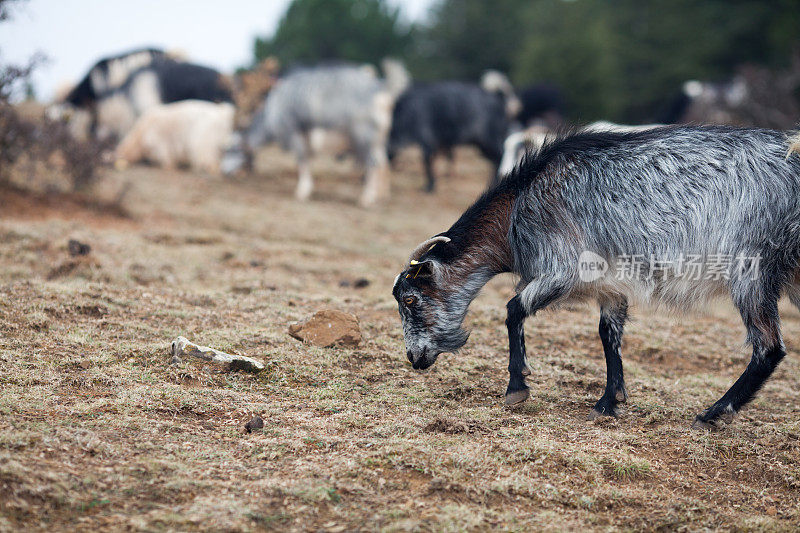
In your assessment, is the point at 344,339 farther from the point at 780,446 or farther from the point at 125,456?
the point at 780,446

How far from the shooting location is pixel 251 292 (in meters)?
6.91

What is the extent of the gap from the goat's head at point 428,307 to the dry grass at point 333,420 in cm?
27

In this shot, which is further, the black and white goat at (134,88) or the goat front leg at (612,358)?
the black and white goat at (134,88)

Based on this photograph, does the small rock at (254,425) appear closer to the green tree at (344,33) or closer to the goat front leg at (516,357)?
the goat front leg at (516,357)

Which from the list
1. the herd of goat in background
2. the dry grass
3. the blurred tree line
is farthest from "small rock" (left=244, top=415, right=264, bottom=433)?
the blurred tree line

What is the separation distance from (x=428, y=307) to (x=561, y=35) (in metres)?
24.4

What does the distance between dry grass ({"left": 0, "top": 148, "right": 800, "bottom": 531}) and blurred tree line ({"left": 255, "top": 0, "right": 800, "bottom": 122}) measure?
22.4 metres

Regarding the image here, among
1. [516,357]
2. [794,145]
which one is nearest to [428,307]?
[516,357]

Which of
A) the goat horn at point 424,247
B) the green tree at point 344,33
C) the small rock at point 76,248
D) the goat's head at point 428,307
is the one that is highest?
the green tree at point 344,33

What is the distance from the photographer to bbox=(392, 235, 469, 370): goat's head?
5.08 metres

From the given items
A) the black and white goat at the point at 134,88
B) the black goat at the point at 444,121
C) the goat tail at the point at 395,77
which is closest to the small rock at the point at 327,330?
the goat tail at the point at 395,77

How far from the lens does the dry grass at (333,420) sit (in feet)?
11.4

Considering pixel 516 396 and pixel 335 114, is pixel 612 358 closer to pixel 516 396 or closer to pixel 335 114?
pixel 516 396

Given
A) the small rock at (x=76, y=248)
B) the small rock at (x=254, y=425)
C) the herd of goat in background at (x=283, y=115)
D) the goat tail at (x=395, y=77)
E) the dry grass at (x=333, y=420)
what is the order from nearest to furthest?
the dry grass at (x=333, y=420), the small rock at (x=254, y=425), the small rock at (x=76, y=248), the herd of goat in background at (x=283, y=115), the goat tail at (x=395, y=77)
